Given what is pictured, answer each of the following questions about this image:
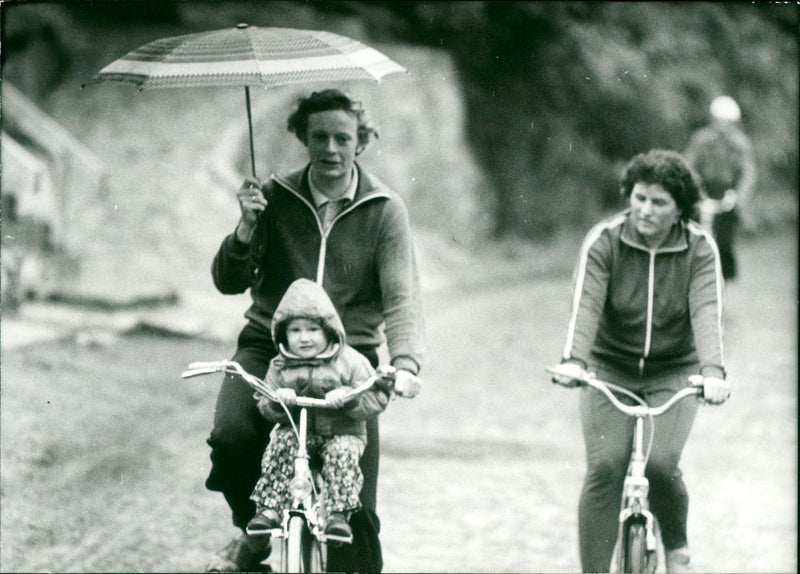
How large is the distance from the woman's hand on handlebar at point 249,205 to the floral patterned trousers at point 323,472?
2.25 ft

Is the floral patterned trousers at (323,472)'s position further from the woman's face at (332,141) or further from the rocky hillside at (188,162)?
the rocky hillside at (188,162)

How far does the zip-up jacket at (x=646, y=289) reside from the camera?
4965 millimetres

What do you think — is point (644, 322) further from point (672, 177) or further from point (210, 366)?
point (210, 366)

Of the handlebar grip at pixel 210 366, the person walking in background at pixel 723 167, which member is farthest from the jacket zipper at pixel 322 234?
the person walking in background at pixel 723 167

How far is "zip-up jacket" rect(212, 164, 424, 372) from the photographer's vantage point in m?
4.72

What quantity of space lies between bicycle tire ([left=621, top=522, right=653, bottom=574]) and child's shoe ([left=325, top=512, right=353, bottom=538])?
100 cm

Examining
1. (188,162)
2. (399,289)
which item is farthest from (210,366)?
(188,162)

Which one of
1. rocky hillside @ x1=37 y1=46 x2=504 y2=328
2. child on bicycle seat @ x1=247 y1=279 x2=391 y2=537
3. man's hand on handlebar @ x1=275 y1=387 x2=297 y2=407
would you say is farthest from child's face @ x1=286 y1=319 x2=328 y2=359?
rocky hillside @ x1=37 y1=46 x2=504 y2=328

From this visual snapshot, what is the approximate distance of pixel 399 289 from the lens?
471cm

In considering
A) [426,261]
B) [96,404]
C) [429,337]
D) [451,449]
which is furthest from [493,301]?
[96,404]

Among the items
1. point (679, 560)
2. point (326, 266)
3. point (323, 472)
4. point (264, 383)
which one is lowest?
point (679, 560)

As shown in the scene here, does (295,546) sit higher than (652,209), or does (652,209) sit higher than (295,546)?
(652,209)

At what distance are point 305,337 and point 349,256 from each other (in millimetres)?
542

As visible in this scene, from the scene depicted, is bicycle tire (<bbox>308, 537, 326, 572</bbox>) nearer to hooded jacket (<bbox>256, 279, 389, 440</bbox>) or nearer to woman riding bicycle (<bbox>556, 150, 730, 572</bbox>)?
hooded jacket (<bbox>256, 279, 389, 440</bbox>)
